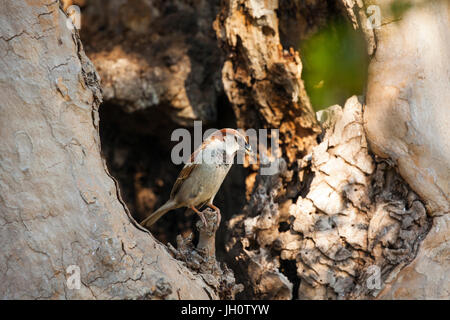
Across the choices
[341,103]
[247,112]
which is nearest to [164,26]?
[247,112]

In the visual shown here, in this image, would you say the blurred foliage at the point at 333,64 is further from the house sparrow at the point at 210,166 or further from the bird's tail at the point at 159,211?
the bird's tail at the point at 159,211

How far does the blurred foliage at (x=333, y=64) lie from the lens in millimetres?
3939

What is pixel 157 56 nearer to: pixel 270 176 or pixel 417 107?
pixel 270 176

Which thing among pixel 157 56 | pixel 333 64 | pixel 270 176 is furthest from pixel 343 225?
pixel 157 56

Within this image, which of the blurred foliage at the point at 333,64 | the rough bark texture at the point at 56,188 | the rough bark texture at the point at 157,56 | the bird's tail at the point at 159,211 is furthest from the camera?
the rough bark texture at the point at 157,56

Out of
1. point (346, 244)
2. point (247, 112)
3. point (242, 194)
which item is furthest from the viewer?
point (242, 194)

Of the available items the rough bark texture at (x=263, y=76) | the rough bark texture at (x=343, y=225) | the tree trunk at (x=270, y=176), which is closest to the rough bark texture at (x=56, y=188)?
the tree trunk at (x=270, y=176)

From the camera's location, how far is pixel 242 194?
5.43 metres

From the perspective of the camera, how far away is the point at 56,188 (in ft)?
9.43

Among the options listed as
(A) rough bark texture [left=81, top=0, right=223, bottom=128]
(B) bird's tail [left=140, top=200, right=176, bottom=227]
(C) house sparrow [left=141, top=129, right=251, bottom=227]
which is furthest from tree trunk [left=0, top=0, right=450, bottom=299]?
(B) bird's tail [left=140, top=200, right=176, bottom=227]

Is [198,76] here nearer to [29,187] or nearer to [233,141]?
[233,141]

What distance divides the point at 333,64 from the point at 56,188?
8.47 feet

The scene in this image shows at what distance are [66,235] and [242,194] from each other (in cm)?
281

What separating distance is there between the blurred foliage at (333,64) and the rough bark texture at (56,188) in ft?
6.72
